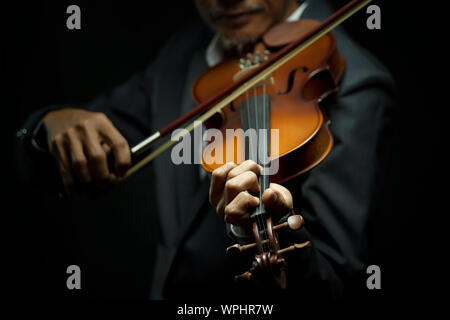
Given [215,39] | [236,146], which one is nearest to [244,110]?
[236,146]

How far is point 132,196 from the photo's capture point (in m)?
0.97

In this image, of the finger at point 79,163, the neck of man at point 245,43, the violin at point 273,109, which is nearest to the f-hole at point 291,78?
the violin at point 273,109

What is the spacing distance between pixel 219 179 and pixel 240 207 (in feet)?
0.13

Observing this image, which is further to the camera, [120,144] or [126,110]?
[126,110]

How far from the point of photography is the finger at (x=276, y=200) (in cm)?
40

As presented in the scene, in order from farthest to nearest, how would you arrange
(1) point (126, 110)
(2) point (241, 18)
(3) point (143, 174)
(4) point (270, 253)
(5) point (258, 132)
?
(3) point (143, 174) < (1) point (126, 110) < (2) point (241, 18) < (5) point (258, 132) < (4) point (270, 253)

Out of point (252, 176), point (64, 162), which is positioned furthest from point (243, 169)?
point (64, 162)

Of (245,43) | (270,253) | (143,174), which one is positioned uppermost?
(245,43)

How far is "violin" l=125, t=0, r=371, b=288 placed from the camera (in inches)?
17.6

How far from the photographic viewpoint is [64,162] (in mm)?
609

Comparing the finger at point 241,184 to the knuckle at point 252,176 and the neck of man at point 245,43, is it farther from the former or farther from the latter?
the neck of man at point 245,43

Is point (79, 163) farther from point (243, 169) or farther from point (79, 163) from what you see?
point (243, 169)

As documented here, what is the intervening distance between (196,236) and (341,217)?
7.7 inches

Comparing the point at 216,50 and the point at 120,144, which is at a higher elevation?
the point at 216,50
